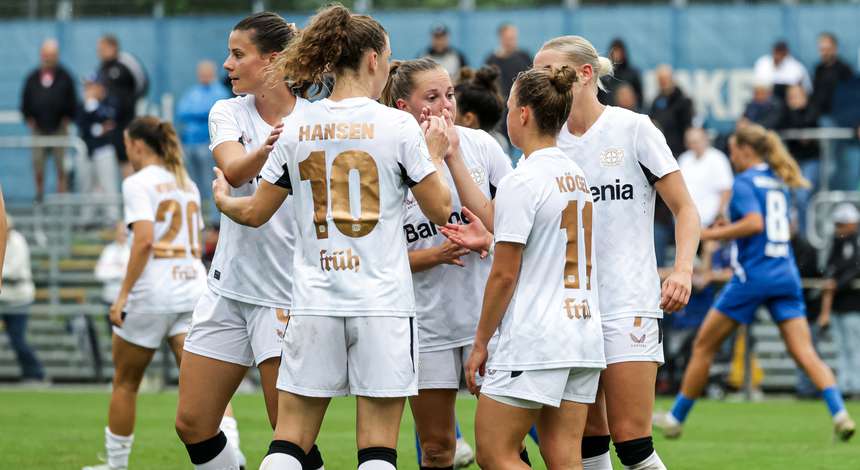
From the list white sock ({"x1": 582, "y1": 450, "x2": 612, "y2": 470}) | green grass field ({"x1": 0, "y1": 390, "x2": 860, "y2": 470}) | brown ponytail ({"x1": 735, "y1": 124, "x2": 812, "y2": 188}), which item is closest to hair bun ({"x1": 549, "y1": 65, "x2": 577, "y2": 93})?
white sock ({"x1": 582, "y1": 450, "x2": 612, "y2": 470})

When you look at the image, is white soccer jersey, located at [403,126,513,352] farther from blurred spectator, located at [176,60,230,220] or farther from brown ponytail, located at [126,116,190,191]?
blurred spectator, located at [176,60,230,220]

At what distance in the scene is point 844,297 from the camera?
1623 cm

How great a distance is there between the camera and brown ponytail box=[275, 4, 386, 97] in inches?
228

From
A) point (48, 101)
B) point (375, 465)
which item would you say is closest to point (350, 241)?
point (375, 465)

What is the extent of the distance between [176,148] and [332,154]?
14.2 ft

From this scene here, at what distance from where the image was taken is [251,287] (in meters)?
6.88

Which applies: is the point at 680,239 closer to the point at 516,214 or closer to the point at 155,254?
the point at 516,214

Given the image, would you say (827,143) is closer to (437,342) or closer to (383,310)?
(437,342)

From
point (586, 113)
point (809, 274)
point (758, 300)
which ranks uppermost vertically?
point (586, 113)

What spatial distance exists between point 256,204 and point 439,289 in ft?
4.33

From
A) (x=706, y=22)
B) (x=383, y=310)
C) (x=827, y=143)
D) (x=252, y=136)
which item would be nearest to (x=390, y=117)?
(x=383, y=310)

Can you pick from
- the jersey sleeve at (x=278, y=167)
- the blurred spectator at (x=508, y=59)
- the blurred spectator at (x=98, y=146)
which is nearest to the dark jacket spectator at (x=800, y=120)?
the blurred spectator at (x=508, y=59)

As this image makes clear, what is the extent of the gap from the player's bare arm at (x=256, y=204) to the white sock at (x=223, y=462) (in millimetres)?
1511

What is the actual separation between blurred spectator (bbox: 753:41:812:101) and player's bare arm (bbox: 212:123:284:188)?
41.2 ft
